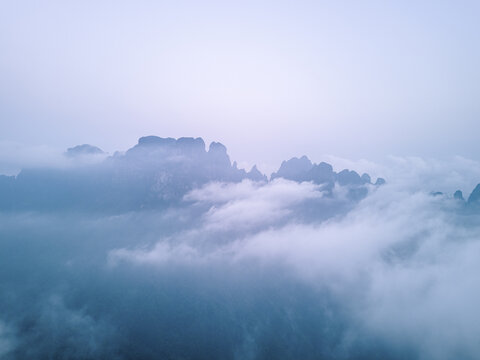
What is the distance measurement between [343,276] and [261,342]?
10221 cm

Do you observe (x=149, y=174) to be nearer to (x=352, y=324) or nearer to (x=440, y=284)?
(x=352, y=324)

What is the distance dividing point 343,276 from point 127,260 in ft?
589

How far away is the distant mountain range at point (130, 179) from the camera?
174 meters

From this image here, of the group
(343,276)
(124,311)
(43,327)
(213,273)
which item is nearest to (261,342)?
(213,273)

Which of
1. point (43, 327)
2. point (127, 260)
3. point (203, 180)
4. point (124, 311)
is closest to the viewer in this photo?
point (43, 327)

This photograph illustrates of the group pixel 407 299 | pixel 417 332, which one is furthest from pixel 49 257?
pixel 407 299

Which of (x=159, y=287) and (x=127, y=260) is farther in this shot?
(x=127, y=260)

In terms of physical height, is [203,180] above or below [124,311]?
above

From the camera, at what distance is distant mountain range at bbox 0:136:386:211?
174 metres

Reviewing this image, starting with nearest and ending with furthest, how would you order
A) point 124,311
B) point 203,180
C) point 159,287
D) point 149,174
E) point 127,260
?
point 124,311, point 159,287, point 127,260, point 149,174, point 203,180

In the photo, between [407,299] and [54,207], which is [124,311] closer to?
[54,207]

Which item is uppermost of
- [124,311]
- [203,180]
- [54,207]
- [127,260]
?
[203,180]

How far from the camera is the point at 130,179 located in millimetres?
177500

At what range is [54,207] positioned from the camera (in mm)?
188000
